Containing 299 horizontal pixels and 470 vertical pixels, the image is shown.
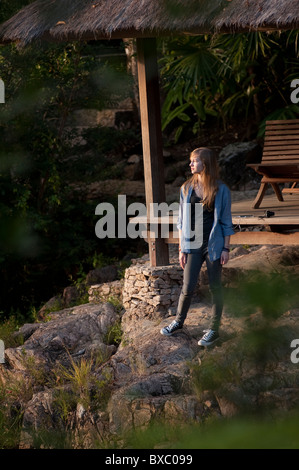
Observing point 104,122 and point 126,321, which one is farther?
point 104,122

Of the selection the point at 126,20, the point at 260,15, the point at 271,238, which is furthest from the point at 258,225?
the point at 126,20

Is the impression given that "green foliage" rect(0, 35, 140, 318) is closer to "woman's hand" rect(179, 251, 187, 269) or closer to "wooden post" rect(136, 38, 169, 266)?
"wooden post" rect(136, 38, 169, 266)

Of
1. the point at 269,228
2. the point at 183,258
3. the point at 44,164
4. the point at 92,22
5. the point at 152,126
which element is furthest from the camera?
the point at 44,164

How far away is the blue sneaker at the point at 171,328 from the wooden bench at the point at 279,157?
Answer: 1817 mm

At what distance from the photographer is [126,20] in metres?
6.02

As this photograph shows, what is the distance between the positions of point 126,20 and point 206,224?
1868mm

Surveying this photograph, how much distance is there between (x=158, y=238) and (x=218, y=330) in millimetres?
1424

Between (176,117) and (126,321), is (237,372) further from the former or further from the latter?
(176,117)

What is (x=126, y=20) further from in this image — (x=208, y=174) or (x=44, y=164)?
(x=44, y=164)

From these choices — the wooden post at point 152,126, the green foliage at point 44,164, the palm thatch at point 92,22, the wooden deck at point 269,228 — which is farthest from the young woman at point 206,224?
the green foliage at point 44,164

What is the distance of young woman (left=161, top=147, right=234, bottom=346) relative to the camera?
5.45 meters

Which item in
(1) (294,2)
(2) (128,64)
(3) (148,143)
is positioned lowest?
(3) (148,143)

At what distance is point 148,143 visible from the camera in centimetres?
681
